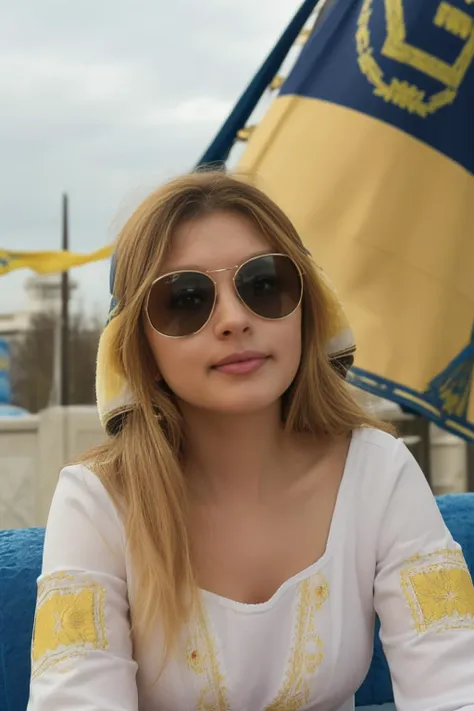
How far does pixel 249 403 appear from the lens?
89 cm

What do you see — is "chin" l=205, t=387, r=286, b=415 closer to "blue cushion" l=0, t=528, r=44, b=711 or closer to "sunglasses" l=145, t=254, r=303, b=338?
"sunglasses" l=145, t=254, r=303, b=338

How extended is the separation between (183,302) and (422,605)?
0.43m

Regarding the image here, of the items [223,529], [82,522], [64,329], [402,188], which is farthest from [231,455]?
[64,329]

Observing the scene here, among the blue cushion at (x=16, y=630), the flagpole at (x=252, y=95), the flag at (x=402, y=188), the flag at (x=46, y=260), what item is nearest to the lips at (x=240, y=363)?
the blue cushion at (x=16, y=630)

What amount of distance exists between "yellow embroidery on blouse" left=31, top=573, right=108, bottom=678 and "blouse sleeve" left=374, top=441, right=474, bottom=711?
0.33m

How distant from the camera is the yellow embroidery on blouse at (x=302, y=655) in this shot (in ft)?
2.94

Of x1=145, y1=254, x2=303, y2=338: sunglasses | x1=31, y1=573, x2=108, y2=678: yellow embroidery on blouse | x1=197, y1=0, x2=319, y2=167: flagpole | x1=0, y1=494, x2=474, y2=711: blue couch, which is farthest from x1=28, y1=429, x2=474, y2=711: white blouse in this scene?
x1=197, y1=0, x2=319, y2=167: flagpole

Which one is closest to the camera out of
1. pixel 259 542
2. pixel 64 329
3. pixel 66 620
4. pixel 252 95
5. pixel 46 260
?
pixel 66 620

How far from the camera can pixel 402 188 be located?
1.87m

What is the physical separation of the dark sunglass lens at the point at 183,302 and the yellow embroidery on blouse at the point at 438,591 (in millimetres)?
369

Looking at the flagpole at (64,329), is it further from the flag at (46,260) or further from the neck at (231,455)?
the neck at (231,455)

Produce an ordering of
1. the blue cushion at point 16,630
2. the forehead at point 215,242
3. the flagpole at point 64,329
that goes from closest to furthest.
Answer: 1. the forehead at point 215,242
2. the blue cushion at point 16,630
3. the flagpole at point 64,329

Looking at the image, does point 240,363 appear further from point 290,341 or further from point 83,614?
point 83,614

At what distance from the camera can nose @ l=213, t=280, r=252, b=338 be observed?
0.87 meters
